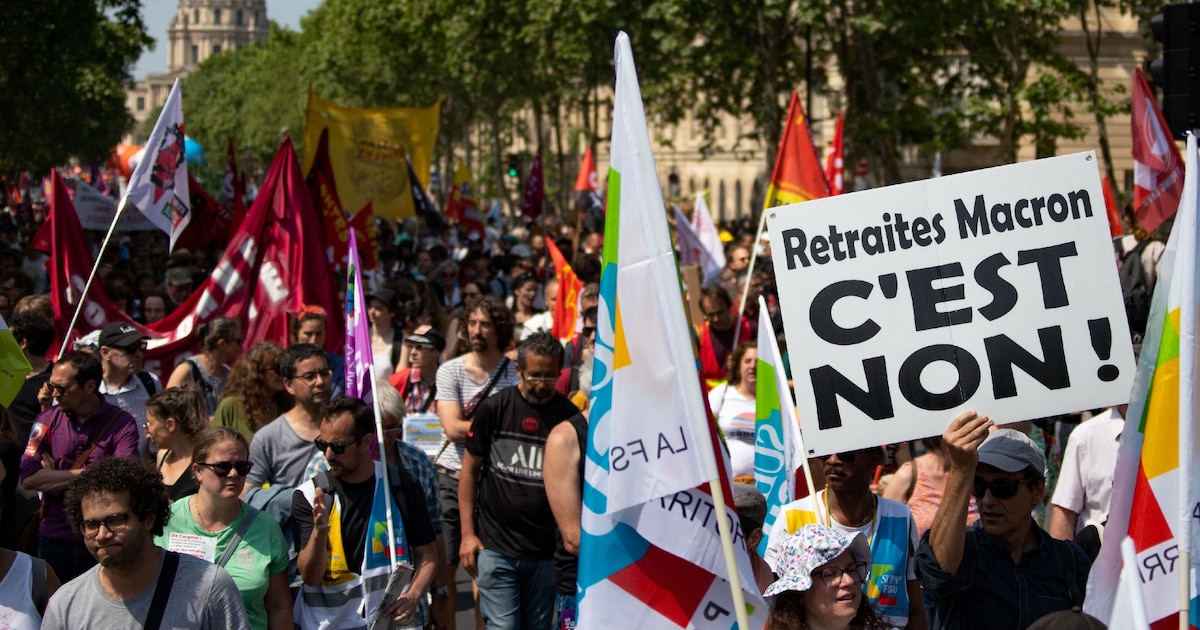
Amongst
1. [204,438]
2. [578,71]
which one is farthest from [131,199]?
[578,71]

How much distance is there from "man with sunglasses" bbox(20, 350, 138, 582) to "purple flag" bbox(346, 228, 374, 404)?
973mm

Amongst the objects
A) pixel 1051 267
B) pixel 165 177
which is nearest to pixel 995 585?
pixel 1051 267

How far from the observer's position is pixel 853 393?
4520 mm

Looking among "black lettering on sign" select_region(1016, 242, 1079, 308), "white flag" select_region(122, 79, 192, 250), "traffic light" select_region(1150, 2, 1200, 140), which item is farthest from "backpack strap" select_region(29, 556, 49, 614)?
"white flag" select_region(122, 79, 192, 250)

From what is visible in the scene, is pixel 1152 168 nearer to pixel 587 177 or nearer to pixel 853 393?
pixel 853 393

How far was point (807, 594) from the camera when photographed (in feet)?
14.0

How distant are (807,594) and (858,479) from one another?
0.82m

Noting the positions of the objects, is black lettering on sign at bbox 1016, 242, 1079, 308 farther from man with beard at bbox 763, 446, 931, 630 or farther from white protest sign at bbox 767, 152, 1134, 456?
man with beard at bbox 763, 446, 931, 630

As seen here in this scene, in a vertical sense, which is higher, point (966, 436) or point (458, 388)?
point (966, 436)

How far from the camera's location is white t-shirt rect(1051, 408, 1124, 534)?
6.06 metres

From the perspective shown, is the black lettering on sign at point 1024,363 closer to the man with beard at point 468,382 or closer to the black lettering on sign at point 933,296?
the black lettering on sign at point 933,296

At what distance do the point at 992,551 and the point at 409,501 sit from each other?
92.8 inches

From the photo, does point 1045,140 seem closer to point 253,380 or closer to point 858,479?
point 253,380

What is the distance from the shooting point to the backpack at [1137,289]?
426 inches
